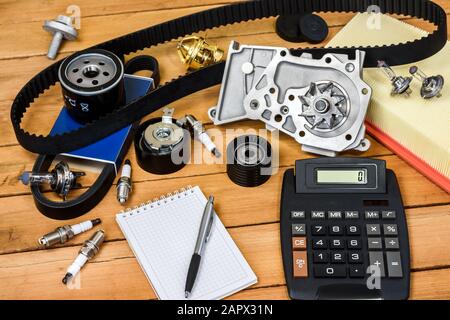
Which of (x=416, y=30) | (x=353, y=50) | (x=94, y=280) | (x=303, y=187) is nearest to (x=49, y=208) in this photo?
(x=94, y=280)

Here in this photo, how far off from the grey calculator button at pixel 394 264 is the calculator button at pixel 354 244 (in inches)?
1.7

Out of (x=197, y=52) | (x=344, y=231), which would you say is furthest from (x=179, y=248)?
(x=197, y=52)

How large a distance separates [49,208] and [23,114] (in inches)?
9.7

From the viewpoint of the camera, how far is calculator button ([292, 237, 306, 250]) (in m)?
0.92

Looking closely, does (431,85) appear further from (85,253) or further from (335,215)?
(85,253)

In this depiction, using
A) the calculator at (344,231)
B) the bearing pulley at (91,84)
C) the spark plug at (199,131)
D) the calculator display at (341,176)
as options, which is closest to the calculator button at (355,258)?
the calculator at (344,231)

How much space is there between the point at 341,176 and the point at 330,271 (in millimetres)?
A: 166

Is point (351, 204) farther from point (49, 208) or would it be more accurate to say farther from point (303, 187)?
point (49, 208)

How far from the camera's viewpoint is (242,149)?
1020 millimetres

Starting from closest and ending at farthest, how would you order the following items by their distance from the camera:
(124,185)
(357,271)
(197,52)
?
(357,271), (124,185), (197,52)

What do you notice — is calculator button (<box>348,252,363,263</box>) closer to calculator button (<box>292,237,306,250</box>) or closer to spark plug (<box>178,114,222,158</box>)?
calculator button (<box>292,237,306,250</box>)

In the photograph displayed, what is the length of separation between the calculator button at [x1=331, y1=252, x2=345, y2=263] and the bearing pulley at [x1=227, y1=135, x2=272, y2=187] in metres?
0.18

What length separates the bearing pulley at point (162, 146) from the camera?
102cm

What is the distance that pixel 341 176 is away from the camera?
99 cm
